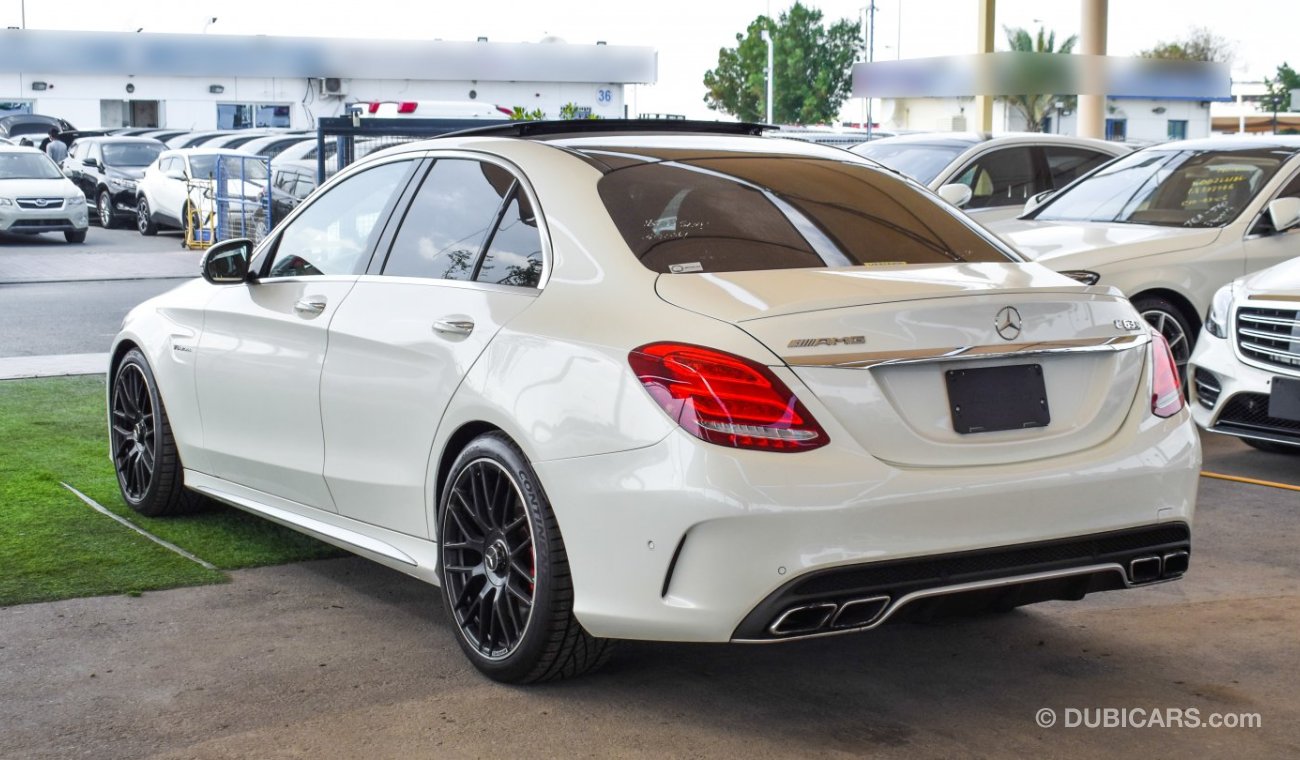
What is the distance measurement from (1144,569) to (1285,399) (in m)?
3.47

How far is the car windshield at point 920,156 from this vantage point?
1282 centimetres

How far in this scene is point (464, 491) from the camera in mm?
4566

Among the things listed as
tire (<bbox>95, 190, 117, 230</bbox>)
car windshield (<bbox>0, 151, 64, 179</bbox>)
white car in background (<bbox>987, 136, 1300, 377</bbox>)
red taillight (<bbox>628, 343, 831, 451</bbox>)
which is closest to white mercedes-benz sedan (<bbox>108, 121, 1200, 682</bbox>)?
red taillight (<bbox>628, 343, 831, 451</bbox>)

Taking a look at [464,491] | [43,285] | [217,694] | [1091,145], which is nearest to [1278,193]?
[1091,145]

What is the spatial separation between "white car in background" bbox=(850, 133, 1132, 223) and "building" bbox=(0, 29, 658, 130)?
155ft

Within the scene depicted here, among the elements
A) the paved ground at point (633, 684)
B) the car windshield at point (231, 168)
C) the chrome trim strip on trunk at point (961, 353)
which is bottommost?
the paved ground at point (633, 684)

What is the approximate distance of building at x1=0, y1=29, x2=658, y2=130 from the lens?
6050 centimetres

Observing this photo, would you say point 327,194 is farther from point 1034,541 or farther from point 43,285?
point 43,285

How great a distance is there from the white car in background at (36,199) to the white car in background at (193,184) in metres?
1.45

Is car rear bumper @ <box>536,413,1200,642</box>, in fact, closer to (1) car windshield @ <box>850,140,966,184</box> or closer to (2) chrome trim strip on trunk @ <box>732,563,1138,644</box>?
(2) chrome trim strip on trunk @ <box>732,563,1138,644</box>

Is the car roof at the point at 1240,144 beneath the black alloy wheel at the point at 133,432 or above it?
above

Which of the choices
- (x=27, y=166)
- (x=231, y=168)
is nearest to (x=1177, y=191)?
(x=231, y=168)

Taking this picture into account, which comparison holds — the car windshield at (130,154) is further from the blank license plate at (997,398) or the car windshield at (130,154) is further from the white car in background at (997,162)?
the blank license plate at (997,398)

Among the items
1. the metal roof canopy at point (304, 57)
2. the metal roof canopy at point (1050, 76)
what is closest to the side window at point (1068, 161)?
the metal roof canopy at point (1050, 76)
